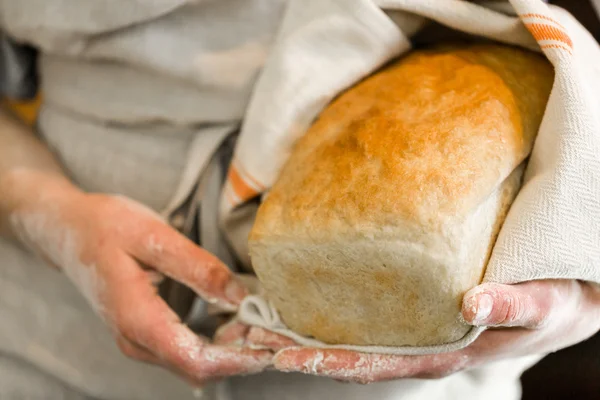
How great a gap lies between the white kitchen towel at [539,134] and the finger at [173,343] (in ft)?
0.13

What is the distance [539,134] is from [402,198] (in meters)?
0.15

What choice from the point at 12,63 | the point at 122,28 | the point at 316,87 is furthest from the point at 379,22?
the point at 12,63


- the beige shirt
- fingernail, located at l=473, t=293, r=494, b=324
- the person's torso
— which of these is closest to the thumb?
fingernail, located at l=473, t=293, r=494, b=324

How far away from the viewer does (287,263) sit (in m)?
0.51

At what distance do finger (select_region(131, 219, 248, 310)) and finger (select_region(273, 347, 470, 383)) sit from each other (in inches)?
3.7

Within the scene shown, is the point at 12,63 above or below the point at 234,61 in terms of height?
below

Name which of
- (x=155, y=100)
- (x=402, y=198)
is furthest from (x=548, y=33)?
(x=155, y=100)

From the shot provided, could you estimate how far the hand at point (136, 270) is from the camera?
58cm

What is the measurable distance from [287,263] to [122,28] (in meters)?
0.38

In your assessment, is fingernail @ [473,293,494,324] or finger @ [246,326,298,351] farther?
finger @ [246,326,298,351]

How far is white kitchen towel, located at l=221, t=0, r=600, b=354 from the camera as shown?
0.46 meters

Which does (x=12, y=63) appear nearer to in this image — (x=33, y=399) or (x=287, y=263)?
(x=33, y=399)

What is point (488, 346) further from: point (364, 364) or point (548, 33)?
point (548, 33)

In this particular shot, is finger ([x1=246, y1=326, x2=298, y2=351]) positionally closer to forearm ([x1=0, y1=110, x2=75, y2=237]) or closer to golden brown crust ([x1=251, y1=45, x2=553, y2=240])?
golden brown crust ([x1=251, y1=45, x2=553, y2=240])
